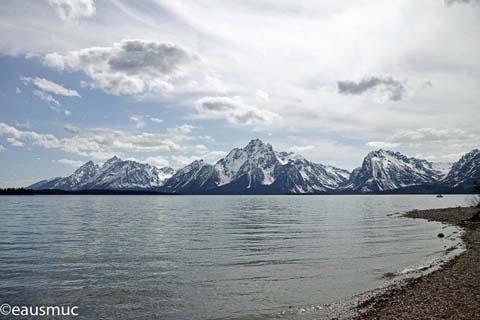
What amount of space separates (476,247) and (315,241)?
72.9 feet

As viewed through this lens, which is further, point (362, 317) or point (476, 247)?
point (476, 247)

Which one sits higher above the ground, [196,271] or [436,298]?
[436,298]

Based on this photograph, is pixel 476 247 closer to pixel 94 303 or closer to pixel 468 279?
pixel 468 279

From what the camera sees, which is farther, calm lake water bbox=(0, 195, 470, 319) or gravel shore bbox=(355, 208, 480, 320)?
calm lake water bbox=(0, 195, 470, 319)

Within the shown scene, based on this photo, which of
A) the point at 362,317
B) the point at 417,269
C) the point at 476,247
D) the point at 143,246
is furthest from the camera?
the point at 143,246

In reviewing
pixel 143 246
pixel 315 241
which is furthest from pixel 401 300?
pixel 143 246

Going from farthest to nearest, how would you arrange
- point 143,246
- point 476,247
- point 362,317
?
point 143,246, point 476,247, point 362,317

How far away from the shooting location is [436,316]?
2145cm

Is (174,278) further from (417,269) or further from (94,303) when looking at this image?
(417,269)

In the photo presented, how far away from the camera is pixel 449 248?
166 feet

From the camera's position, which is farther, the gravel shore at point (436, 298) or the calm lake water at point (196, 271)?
the calm lake water at point (196, 271)

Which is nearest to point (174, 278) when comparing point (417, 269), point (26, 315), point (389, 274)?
point (26, 315)

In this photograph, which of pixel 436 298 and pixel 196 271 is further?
pixel 196 271

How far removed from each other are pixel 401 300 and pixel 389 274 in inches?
434
